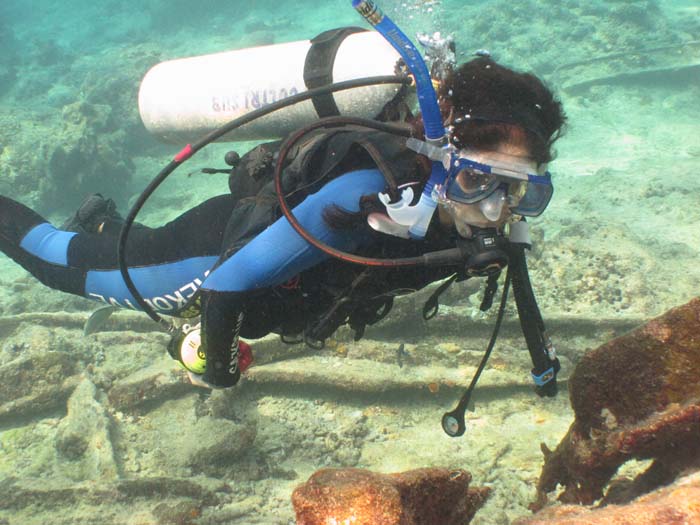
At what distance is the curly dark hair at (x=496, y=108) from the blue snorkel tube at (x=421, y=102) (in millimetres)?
113

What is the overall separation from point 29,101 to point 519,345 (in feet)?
70.7

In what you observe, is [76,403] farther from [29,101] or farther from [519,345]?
[29,101]

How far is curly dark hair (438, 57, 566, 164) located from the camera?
210 centimetres

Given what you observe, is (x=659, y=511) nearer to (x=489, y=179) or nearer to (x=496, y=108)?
(x=489, y=179)

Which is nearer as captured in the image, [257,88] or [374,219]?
[374,219]

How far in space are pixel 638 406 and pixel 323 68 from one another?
2.52 metres

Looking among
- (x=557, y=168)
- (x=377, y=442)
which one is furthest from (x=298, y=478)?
(x=557, y=168)

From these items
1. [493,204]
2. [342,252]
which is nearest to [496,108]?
[493,204]

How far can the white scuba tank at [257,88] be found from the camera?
2.78 m

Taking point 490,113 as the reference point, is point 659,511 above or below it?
below

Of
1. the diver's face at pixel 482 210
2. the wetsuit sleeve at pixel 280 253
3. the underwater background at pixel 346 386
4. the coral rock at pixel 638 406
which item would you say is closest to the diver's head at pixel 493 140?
the diver's face at pixel 482 210

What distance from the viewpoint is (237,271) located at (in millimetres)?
2359

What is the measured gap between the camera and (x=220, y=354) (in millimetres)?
2654

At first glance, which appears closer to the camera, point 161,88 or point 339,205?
point 339,205
